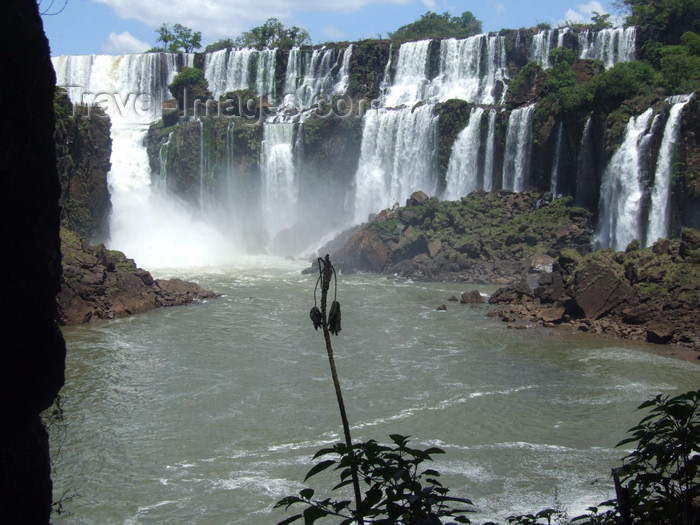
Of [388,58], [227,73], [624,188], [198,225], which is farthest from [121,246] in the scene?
[624,188]

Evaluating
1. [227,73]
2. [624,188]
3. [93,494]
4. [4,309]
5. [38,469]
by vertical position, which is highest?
[227,73]

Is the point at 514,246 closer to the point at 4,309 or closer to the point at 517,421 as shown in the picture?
the point at 517,421

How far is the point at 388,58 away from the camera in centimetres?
5191

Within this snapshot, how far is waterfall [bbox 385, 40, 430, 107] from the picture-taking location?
49781 mm

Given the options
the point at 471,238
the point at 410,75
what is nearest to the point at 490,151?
the point at 471,238

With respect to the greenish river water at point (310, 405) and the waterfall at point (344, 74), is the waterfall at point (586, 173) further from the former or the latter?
the waterfall at point (344, 74)

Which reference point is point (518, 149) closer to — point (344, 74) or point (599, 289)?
point (599, 289)

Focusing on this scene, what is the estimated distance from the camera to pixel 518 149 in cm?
3844

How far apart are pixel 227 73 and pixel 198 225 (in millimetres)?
13801

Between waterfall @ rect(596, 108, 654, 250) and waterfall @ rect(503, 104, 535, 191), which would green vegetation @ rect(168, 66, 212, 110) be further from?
waterfall @ rect(596, 108, 654, 250)

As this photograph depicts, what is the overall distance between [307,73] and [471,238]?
24.3m

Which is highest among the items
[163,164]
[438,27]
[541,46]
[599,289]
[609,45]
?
[438,27]

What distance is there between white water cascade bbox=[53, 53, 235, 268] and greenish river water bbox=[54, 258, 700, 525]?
1860 centimetres

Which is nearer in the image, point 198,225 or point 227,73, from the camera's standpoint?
point 198,225
